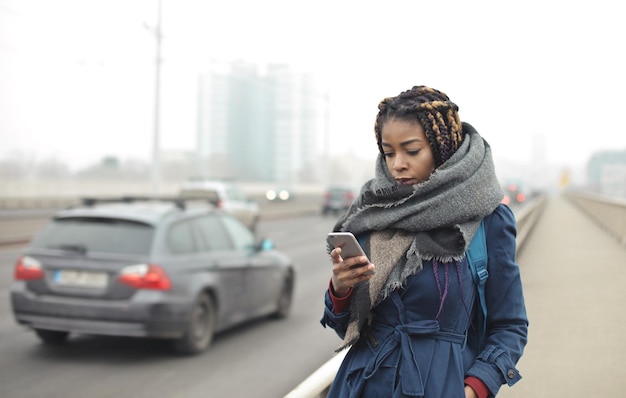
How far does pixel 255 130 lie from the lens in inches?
5089

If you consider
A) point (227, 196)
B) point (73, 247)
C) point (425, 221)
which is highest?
point (425, 221)

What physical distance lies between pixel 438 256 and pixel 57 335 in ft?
24.4

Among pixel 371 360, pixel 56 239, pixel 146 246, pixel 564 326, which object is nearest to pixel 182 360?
pixel 146 246

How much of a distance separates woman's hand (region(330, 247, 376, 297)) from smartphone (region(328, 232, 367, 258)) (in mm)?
12

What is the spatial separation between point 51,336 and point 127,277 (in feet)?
4.53

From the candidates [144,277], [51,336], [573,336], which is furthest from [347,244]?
[51,336]

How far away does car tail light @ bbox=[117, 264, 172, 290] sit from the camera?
27.0 ft

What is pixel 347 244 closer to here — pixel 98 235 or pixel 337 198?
pixel 98 235

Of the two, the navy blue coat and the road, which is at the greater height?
Result: the navy blue coat

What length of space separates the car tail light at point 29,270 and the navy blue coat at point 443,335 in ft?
21.6

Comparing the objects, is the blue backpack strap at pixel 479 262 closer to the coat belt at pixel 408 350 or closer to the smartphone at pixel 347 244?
the coat belt at pixel 408 350

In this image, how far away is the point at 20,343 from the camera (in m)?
9.06

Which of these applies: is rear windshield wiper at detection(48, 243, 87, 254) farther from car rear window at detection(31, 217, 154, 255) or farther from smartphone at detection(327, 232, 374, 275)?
smartphone at detection(327, 232, 374, 275)

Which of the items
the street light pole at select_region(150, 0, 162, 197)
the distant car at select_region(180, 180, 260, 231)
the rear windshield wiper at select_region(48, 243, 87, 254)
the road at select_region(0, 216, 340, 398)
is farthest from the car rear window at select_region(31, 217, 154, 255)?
the street light pole at select_region(150, 0, 162, 197)
